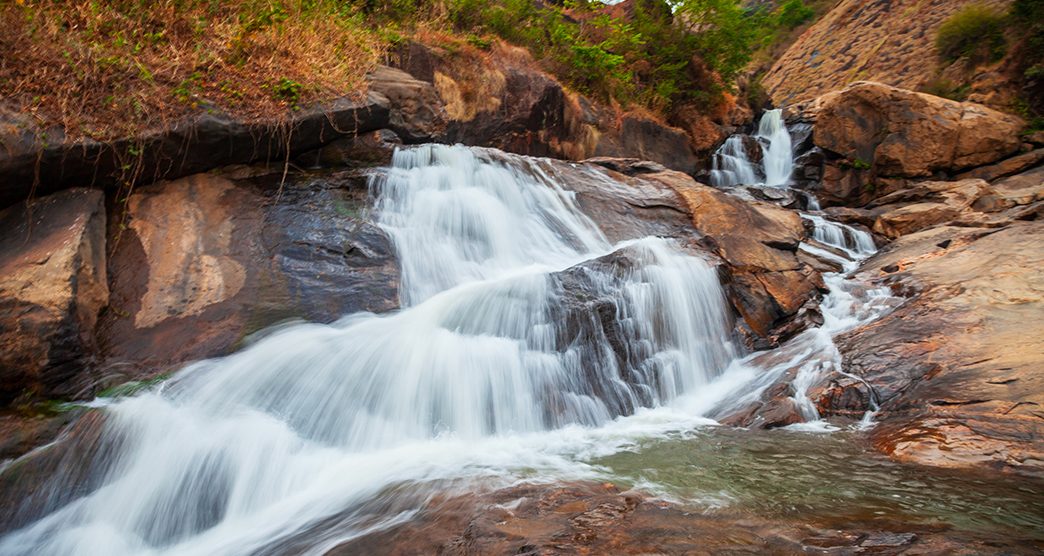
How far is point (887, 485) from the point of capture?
10.1 ft

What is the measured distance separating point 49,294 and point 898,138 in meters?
14.1

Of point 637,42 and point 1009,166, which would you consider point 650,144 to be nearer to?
point 637,42

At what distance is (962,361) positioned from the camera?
4.41m

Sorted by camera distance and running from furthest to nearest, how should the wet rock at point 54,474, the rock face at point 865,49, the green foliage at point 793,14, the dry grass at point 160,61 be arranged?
1. the green foliage at point 793,14
2. the rock face at point 865,49
3. the dry grass at point 160,61
4. the wet rock at point 54,474

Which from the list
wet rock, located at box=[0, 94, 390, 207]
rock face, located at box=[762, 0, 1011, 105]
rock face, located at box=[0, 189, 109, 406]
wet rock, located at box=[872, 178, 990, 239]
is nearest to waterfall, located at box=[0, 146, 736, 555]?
rock face, located at box=[0, 189, 109, 406]

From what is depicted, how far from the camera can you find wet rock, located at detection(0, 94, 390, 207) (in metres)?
4.34

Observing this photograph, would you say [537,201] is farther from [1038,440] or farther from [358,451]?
[1038,440]

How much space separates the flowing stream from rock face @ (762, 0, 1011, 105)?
14105 mm

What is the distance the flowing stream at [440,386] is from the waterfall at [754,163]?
21.2 feet

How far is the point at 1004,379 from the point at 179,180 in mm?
7273

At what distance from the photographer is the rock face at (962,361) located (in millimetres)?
3568

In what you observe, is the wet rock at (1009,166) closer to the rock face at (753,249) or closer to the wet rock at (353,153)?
the rock face at (753,249)

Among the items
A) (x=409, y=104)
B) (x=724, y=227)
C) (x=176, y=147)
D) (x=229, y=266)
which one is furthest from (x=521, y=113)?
(x=229, y=266)

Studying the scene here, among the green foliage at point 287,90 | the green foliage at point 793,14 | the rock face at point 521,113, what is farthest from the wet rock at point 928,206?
the green foliage at point 793,14
